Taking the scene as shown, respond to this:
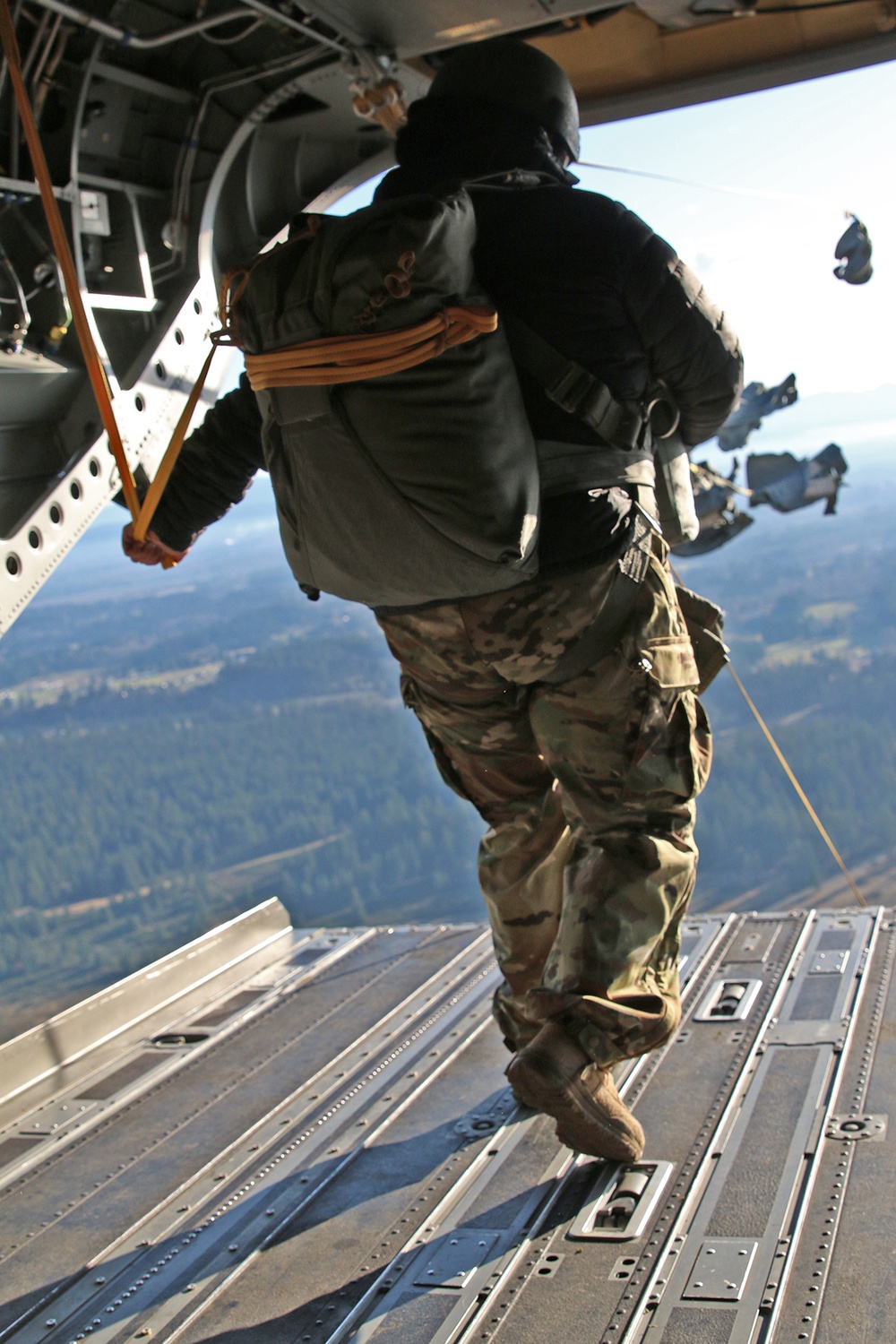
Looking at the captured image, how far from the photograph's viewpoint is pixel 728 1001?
3197mm

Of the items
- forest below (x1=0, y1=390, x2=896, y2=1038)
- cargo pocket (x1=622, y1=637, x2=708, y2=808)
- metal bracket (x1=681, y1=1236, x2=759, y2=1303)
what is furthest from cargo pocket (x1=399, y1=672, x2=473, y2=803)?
forest below (x1=0, y1=390, x2=896, y2=1038)

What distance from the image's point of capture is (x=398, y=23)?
10.00ft

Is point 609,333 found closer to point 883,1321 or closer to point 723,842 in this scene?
point 883,1321

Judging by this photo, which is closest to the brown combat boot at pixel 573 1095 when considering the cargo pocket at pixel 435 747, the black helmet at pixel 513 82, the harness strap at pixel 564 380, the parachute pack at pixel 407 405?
the cargo pocket at pixel 435 747

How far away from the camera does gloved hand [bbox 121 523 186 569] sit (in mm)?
2688

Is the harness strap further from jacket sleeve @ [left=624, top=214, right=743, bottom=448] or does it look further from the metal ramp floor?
the metal ramp floor

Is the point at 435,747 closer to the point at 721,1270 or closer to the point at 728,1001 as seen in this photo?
the point at 721,1270

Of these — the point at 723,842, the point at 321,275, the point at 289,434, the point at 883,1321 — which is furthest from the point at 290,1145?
the point at 723,842

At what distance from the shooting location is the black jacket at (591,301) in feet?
6.73

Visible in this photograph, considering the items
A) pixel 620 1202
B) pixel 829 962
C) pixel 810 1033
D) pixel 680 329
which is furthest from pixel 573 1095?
pixel 829 962

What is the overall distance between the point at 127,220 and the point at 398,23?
3.11 ft

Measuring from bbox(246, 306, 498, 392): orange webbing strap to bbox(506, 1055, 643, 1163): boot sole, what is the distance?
3.76 ft

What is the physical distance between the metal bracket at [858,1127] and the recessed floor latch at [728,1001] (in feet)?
2.11

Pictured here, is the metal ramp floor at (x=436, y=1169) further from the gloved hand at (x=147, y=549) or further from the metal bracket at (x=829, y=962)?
the gloved hand at (x=147, y=549)
